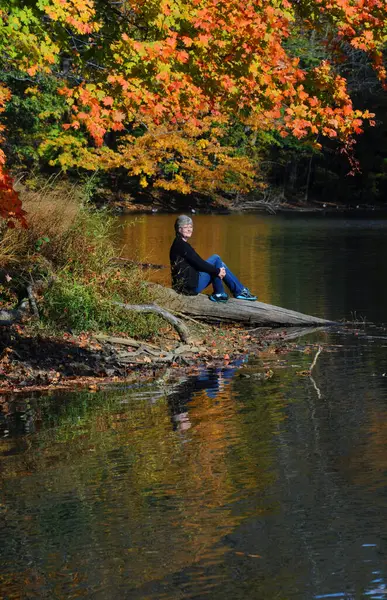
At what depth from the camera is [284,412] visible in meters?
9.16

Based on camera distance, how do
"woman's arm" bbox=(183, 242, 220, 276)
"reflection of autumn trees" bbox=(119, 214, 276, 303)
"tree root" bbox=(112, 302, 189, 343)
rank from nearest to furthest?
"tree root" bbox=(112, 302, 189, 343) < "woman's arm" bbox=(183, 242, 220, 276) < "reflection of autumn trees" bbox=(119, 214, 276, 303)

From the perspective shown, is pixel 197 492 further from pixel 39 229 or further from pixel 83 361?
pixel 39 229

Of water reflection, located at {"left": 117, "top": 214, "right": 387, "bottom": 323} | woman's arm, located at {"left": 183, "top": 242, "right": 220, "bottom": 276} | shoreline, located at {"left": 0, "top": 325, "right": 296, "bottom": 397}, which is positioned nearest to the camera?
shoreline, located at {"left": 0, "top": 325, "right": 296, "bottom": 397}

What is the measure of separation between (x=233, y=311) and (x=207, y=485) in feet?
24.6

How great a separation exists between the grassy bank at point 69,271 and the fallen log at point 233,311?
0.82 meters

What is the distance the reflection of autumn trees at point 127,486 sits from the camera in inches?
227

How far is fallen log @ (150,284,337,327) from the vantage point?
14.3 m

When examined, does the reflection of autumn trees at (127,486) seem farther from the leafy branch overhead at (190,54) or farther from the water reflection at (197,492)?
the leafy branch overhead at (190,54)

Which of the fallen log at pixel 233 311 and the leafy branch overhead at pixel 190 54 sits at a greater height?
the leafy branch overhead at pixel 190 54

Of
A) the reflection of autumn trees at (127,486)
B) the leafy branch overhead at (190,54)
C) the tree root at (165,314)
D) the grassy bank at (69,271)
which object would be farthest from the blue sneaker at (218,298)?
the reflection of autumn trees at (127,486)

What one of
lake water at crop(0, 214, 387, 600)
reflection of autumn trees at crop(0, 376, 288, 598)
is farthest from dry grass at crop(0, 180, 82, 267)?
reflection of autumn trees at crop(0, 376, 288, 598)

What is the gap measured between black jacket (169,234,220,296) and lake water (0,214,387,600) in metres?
2.37

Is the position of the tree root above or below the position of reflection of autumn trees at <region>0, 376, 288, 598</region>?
above

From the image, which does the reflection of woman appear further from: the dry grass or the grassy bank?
the dry grass
